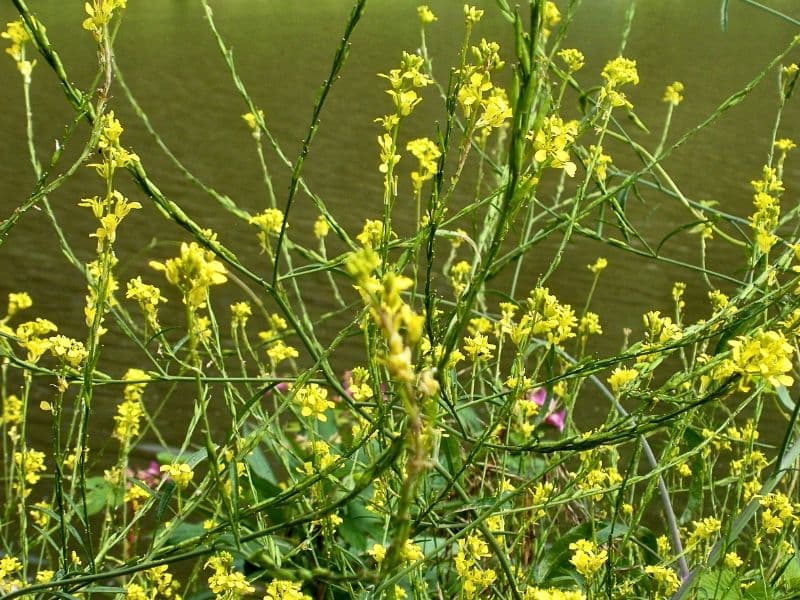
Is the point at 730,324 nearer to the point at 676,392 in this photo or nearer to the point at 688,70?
the point at 676,392

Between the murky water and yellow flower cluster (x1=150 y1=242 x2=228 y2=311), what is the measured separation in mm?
884

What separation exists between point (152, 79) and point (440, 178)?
10.1 meters

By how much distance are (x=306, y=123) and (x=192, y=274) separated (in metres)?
8.54

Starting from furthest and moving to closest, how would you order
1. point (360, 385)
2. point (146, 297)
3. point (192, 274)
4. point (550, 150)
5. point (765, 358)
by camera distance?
point (360, 385), point (146, 297), point (550, 150), point (765, 358), point (192, 274)

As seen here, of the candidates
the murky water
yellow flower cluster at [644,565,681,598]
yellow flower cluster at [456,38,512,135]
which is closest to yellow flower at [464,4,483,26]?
yellow flower cluster at [456,38,512,135]

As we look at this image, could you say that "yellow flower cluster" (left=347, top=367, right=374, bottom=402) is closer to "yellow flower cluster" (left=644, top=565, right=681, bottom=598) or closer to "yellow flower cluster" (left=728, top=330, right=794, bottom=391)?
"yellow flower cluster" (left=644, top=565, right=681, bottom=598)

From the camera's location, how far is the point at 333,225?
4.71 feet

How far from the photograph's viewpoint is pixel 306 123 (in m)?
9.25

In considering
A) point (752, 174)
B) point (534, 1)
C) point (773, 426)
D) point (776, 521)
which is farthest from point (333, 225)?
point (752, 174)

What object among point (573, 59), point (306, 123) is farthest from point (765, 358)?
point (306, 123)

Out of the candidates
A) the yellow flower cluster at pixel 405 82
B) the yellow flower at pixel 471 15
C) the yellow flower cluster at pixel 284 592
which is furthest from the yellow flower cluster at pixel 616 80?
the yellow flower cluster at pixel 284 592

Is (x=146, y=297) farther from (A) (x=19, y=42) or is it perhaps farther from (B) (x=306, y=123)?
(B) (x=306, y=123)

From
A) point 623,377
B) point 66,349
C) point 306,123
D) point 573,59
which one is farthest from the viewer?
point 306,123

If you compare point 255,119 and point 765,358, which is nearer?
point 765,358
